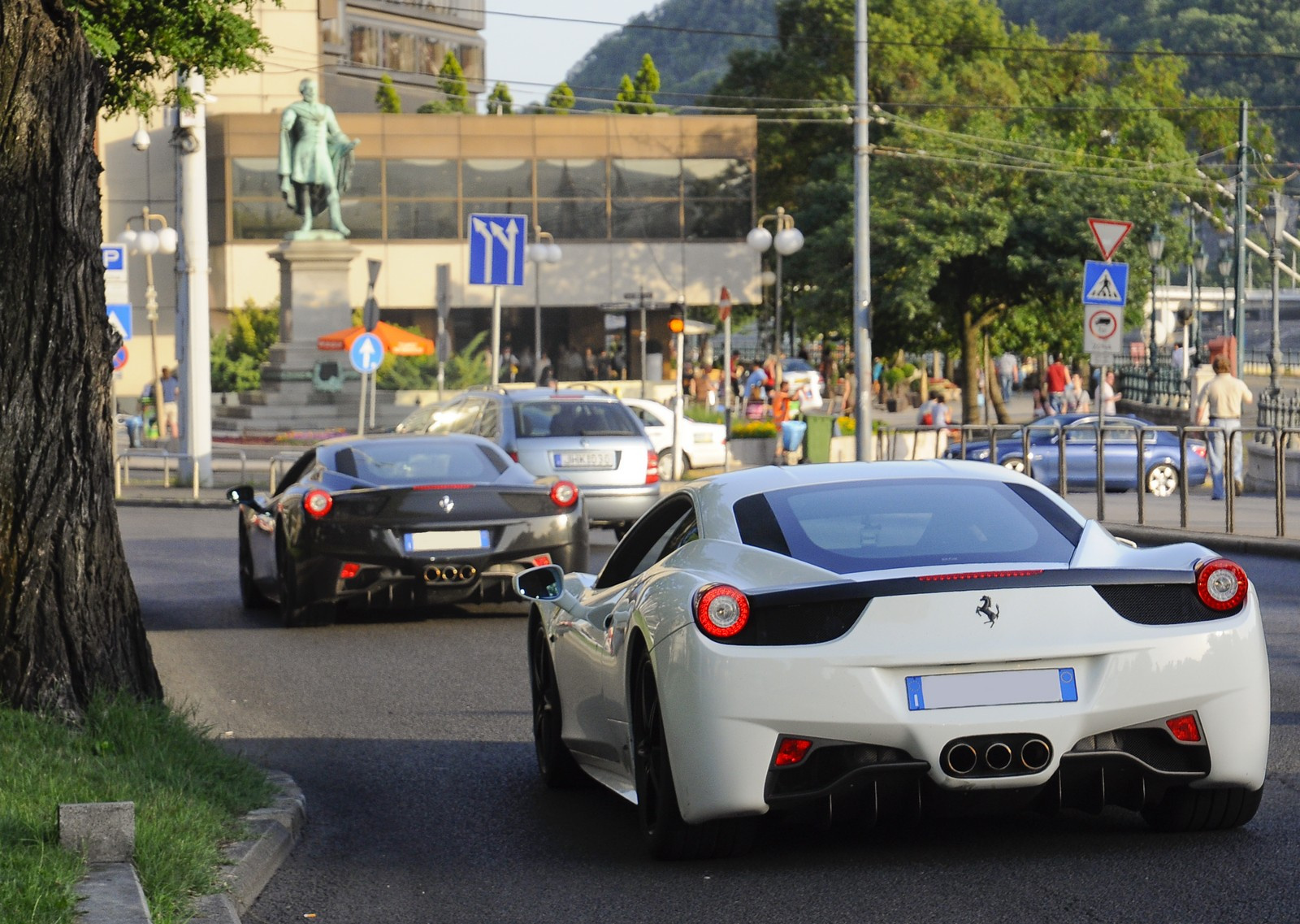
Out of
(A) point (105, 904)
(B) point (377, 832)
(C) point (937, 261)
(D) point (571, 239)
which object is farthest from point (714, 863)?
(D) point (571, 239)

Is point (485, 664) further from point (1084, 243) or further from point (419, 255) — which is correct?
point (419, 255)

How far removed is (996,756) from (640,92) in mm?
70616

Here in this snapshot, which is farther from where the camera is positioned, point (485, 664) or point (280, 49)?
point (280, 49)

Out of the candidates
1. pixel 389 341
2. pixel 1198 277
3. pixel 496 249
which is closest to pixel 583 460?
pixel 496 249

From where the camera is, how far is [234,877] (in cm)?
595

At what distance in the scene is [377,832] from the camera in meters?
7.05

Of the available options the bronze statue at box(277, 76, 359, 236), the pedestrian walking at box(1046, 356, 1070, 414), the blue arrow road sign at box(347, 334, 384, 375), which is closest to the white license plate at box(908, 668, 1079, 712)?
the blue arrow road sign at box(347, 334, 384, 375)

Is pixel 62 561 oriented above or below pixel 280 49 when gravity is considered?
below

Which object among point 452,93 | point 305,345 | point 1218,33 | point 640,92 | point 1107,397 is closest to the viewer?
point 1107,397

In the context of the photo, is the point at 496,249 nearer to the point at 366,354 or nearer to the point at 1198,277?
the point at 366,354

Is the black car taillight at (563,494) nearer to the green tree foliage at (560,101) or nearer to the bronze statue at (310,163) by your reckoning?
the bronze statue at (310,163)

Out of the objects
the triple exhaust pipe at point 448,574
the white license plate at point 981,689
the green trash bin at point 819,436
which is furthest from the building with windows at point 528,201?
the white license plate at point 981,689

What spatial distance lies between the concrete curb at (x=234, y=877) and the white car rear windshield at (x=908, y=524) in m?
1.75

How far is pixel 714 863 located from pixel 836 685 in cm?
83
